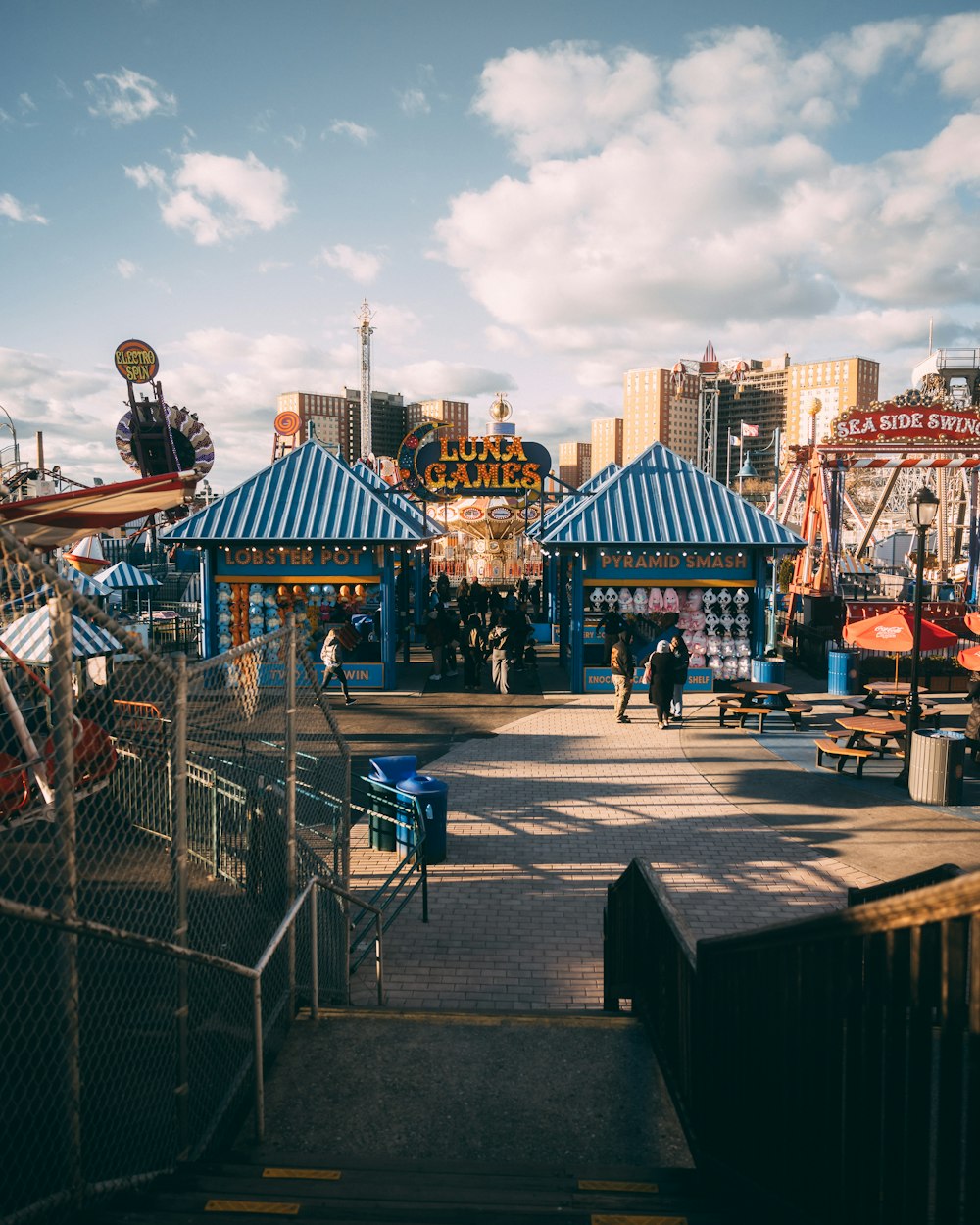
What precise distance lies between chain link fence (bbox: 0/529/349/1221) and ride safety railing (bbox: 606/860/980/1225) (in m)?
2.40

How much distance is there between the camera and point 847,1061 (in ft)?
10.2

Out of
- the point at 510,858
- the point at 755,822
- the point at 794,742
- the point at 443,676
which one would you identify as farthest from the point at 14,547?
the point at 443,676

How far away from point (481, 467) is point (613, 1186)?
2085 cm

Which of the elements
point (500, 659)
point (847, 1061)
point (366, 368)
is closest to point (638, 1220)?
point (847, 1061)

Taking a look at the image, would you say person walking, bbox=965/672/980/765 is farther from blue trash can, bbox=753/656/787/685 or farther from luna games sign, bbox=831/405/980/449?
luna games sign, bbox=831/405/980/449

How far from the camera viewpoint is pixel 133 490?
21.2ft

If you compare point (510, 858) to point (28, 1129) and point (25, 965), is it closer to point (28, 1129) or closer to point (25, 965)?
point (25, 965)

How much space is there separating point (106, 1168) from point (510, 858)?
6373mm

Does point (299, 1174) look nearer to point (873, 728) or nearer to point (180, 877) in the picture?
point (180, 877)

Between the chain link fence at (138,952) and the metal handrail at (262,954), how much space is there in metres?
0.01

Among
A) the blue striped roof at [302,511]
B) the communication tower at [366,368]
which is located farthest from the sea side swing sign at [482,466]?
the communication tower at [366,368]

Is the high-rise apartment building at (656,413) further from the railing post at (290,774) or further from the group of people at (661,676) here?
the railing post at (290,774)

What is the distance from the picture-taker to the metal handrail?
109 inches

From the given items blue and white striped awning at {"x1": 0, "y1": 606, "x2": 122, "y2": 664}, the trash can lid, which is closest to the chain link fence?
the trash can lid
